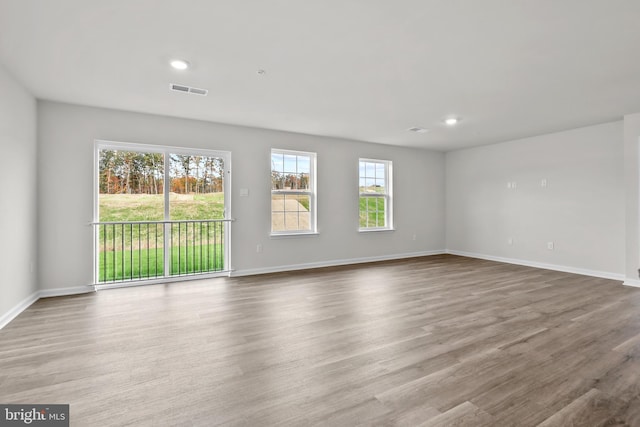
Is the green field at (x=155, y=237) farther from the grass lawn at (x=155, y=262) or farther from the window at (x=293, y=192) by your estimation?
the window at (x=293, y=192)

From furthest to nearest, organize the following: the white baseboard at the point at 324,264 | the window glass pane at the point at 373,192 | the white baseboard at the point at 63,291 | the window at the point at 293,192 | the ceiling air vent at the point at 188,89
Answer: the window glass pane at the point at 373,192 < the window at the point at 293,192 < the white baseboard at the point at 324,264 < the white baseboard at the point at 63,291 < the ceiling air vent at the point at 188,89

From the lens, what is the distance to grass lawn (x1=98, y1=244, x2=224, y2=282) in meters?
4.50

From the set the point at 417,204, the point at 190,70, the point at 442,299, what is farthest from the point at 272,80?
the point at 417,204

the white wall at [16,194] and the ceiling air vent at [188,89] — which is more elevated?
the ceiling air vent at [188,89]

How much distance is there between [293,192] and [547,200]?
452cm

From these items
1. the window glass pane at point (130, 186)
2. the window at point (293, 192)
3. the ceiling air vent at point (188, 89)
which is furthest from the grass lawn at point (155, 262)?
the ceiling air vent at point (188, 89)

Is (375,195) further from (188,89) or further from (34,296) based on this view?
(34,296)

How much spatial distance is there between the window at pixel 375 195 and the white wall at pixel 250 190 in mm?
188

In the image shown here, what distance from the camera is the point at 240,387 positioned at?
1.94 m

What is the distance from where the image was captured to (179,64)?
9.57 ft

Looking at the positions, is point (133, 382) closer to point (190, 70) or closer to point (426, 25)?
point (190, 70)

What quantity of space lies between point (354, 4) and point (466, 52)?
3.91 feet

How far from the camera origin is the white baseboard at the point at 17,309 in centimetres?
299

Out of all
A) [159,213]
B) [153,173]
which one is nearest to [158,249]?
[159,213]
